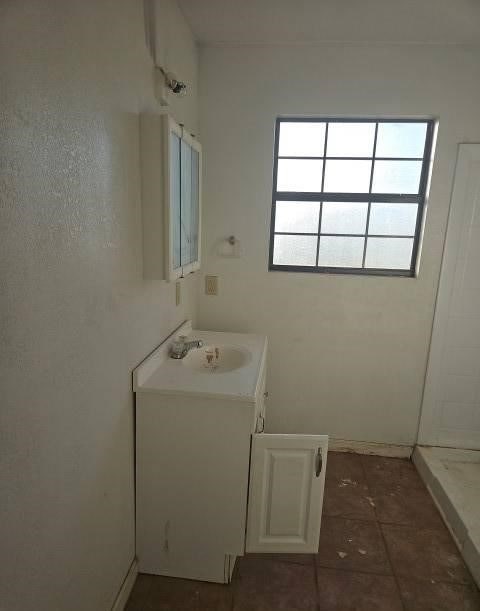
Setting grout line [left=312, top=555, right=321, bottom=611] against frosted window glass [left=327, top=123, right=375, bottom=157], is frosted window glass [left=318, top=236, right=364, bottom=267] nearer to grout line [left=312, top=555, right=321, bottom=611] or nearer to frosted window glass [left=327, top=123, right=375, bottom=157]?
frosted window glass [left=327, top=123, right=375, bottom=157]

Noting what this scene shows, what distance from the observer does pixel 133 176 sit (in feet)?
4.45

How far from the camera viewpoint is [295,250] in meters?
2.40

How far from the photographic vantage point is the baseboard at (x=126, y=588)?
4.65ft

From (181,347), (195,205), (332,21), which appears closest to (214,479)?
(181,347)

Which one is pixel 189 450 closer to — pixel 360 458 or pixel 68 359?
pixel 68 359

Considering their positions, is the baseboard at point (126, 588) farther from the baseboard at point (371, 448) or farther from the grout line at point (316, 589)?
the baseboard at point (371, 448)

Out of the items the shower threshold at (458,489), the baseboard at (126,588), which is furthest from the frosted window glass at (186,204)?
the shower threshold at (458,489)

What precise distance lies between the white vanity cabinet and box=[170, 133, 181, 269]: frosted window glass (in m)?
0.54

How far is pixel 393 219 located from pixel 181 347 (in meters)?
1.55

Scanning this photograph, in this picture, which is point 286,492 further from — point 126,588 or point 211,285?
point 211,285

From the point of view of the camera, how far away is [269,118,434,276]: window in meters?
2.22

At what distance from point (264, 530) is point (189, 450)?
0.47 metres

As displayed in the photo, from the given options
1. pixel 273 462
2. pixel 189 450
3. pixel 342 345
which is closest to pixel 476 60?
pixel 342 345

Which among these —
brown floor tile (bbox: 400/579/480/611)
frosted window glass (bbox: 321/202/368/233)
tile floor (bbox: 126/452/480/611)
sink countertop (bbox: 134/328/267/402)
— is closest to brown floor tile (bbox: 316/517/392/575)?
tile floor (bbox: 126/452/480/611)
